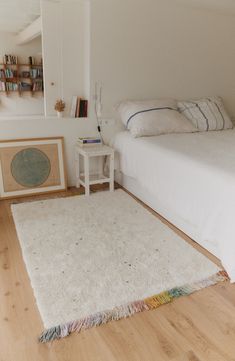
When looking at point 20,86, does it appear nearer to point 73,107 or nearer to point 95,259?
point 73,107

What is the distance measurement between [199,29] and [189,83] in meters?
0.61

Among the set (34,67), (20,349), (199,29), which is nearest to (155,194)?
(20,349)

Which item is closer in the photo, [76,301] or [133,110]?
[76,301]

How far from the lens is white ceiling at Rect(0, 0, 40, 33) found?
344 cm

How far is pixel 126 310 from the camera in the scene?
5.06 feet

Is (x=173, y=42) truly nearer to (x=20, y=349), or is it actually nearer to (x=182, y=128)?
(x=182, y=128)

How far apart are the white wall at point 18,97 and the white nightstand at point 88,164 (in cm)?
333

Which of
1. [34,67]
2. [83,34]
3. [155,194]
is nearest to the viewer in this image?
[155,194]

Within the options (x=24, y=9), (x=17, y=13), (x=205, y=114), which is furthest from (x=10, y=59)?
(x=205, y=114)

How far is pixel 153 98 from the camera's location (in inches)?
133

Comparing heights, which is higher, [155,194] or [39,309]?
[155,194]

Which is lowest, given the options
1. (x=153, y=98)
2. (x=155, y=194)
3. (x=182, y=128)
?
(x=155, y=194)

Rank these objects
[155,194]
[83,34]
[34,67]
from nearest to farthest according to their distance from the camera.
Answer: [155,194]
[83,34]
[34,67]

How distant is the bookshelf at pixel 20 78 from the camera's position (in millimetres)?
5680
